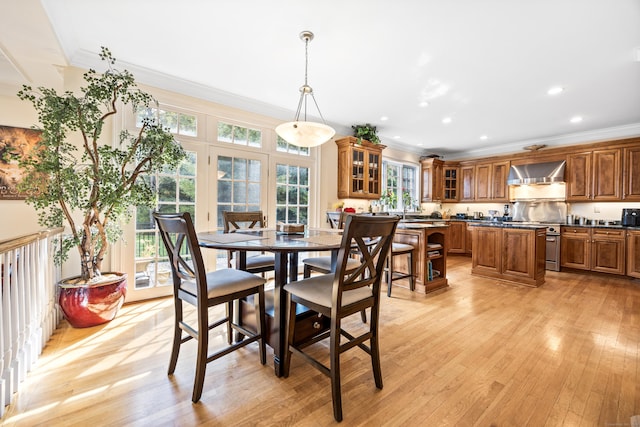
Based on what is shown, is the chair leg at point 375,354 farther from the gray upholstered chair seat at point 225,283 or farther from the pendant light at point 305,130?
the pendant light at point 305,130

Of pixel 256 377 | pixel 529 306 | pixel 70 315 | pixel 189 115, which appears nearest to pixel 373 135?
pixel 189 115

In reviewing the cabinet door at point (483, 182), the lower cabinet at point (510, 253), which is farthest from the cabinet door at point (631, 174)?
the cabinet door at point (483, 182)

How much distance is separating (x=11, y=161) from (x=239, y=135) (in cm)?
225

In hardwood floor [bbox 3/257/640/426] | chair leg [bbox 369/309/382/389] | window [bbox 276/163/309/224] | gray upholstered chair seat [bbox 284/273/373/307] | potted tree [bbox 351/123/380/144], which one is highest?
potted tree [bbox 351/123/380/144]

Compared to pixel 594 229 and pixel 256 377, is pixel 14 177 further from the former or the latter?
pixel 594 229

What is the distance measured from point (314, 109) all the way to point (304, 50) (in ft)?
5.33

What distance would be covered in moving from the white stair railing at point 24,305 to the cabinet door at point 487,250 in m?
5.13

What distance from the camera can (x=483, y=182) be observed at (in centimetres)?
638

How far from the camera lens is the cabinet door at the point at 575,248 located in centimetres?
470

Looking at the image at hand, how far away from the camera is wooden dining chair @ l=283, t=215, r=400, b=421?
1.44 metres

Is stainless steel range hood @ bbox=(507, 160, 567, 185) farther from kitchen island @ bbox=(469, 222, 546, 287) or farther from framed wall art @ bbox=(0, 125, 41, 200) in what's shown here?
framed wall art @ bbox=(0, 125, 41, 200)

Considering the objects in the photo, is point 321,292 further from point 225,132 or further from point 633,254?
point 633,254

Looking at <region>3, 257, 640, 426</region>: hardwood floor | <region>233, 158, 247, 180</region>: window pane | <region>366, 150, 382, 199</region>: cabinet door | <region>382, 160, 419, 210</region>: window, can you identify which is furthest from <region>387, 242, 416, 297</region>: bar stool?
<region>382, 160, 419, 210</region>: window

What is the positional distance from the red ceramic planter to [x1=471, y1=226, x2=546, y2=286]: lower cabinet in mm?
4790
